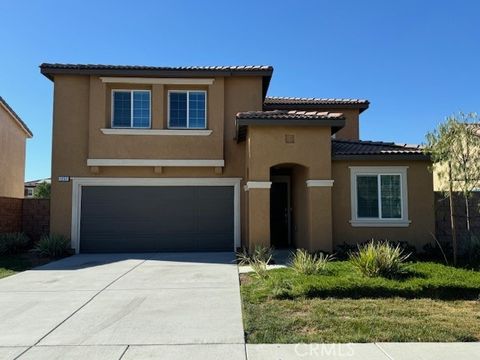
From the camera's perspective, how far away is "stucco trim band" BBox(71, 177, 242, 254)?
50.1 feet

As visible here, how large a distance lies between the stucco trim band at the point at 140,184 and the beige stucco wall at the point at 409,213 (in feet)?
11.9

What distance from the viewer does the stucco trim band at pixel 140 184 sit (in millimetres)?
15281

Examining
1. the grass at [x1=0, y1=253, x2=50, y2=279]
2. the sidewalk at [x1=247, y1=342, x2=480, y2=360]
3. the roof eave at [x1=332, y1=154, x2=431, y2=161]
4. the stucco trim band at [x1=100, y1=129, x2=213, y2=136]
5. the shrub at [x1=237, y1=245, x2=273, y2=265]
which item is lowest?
the sidewalk at [x1=247, y1=342, x2=480, y2=360]

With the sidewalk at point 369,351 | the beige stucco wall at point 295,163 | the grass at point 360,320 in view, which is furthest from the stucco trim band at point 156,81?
the sidewalk at point 369,351

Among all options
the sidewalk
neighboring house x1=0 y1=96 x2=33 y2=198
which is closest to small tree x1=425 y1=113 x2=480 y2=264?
the sidewalk

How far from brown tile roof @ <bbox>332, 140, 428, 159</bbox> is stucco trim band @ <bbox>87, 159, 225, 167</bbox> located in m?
4.10

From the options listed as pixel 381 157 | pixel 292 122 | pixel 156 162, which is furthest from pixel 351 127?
pixel 156 162

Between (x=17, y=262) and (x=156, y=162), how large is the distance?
535 cm

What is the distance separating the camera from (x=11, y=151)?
21.9m

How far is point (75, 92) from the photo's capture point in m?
15.5

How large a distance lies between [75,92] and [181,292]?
32.2 ft

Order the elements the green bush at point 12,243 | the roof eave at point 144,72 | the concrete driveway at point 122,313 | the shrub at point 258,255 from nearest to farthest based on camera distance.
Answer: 1. the concrete driveway at point 122,313
2. the shrub at point 258,255
3. the green bush at point 12,243
4. the roof eave at point 144,72

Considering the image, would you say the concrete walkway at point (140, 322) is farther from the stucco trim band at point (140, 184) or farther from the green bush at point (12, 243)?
the green bush at point (12, 243)

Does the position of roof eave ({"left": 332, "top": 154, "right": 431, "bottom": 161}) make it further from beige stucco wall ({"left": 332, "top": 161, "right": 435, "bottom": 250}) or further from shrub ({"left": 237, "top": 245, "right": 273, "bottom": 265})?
shrub ({"left": 237, "top": 245, "right": 273, "bottom": 265})
